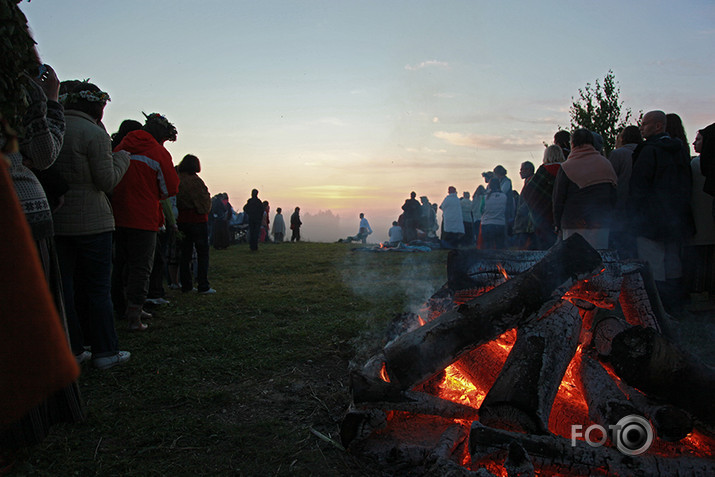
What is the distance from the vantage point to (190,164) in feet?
23.1

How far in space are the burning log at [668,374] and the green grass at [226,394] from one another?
152 centimetres

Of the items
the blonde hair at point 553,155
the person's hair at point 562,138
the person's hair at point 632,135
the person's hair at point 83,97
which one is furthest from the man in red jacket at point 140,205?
the person's hair at point 632,135

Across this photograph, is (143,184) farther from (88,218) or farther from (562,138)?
(562,138)

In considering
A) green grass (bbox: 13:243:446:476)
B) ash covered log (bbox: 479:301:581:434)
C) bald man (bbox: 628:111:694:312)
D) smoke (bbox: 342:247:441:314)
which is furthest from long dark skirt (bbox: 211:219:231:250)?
ash covered log (bbox: 479:301:581:434)

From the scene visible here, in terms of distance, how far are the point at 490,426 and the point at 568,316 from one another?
913 millimetres

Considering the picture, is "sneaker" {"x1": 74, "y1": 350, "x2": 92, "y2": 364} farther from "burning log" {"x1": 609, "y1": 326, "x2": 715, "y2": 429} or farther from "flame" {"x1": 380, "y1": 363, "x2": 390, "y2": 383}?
"burning log" {"x1": 609, "y1": 326, "x2": 715, "y2": 429}

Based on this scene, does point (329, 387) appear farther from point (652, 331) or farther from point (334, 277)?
point (334, 277)

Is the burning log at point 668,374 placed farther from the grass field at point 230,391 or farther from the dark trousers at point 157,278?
the dark trousers at point 157,278

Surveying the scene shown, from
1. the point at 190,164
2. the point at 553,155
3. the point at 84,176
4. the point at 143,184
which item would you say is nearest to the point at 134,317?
the point at 143,184

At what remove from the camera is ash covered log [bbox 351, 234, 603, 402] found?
265cm

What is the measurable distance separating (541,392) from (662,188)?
3.96 meters

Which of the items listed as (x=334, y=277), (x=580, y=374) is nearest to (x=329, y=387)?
(x=580, y=374)

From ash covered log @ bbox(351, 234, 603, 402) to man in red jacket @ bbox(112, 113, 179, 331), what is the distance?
3.21 meters

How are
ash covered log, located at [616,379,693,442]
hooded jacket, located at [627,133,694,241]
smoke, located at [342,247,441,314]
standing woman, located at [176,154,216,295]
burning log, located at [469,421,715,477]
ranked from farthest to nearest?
standing woman, located at [176,154,216,295] → smoke, located at [342,247,441,314] → hooded jacket, located at [627,133,694,241] → ash covered log, located at [616,379,693,442] → burning log, located at [469,421,715,477]
